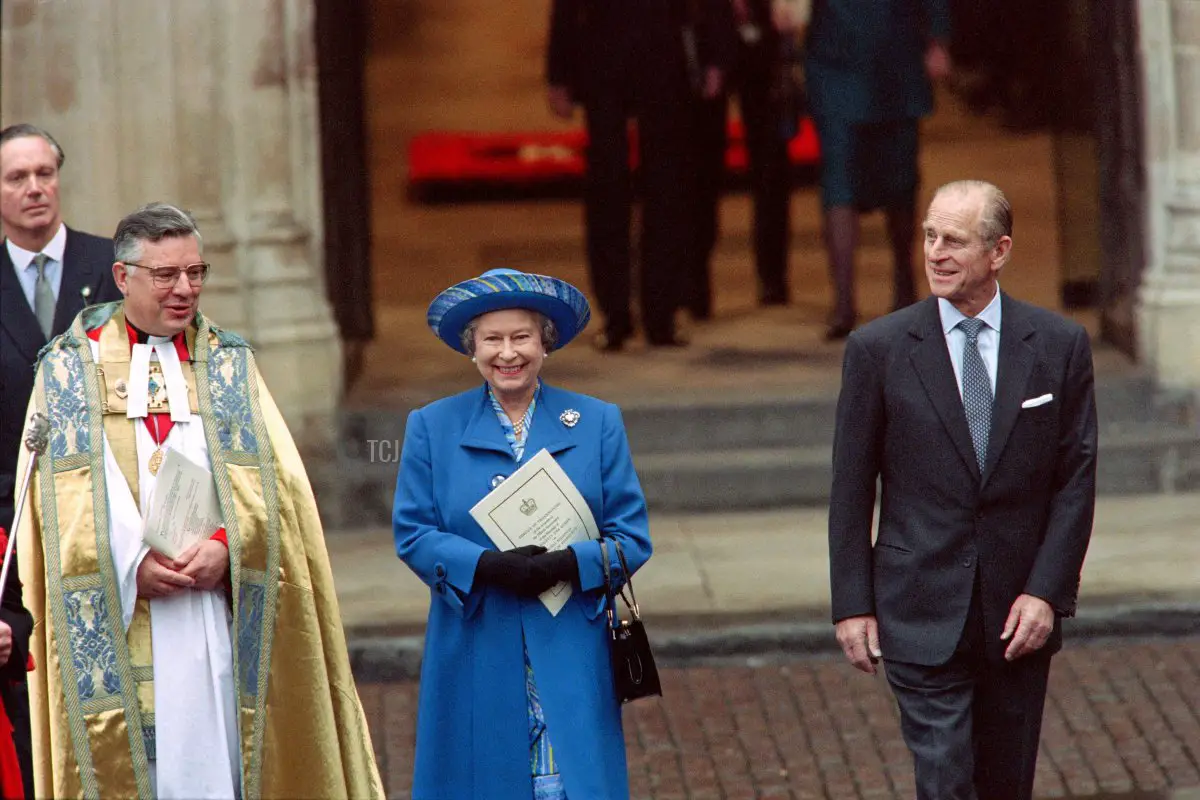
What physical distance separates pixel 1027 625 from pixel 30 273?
336 centimetres

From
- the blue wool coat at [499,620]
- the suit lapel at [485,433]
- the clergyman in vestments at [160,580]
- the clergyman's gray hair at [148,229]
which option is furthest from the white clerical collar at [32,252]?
the suit lapel at [485,433]


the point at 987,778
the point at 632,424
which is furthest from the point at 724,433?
the point at 987,778

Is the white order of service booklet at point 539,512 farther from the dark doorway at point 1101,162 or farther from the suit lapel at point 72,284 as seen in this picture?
the dark doorway at point 1101,162

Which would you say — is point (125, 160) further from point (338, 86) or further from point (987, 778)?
point (987, 778)

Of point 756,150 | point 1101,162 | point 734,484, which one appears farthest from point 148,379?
point 756,150

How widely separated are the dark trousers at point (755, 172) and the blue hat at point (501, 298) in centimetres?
636

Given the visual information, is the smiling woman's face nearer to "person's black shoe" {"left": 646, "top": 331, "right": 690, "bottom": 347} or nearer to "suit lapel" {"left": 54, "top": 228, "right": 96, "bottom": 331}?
"suit lapel" {"left": 54, "top": 228, "right": 96, "bottom": 331}

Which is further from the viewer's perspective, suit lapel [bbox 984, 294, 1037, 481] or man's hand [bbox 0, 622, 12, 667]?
suit lapel [bbox 984, 294, 1037, 481]

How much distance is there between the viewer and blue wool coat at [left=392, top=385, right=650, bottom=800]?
5246 mm

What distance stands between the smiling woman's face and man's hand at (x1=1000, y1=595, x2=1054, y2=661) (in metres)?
1.32

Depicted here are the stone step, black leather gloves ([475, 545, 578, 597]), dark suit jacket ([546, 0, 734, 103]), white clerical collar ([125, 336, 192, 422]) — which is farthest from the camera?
dark suit jacket ([546, 0, 734, 103])

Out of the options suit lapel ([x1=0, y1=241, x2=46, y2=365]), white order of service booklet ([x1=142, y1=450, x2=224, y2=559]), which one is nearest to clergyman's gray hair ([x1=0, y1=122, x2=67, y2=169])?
suit lapel ([x1=0, y1=241, x2=46, y2=365])

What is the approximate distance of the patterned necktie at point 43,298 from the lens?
6680mm

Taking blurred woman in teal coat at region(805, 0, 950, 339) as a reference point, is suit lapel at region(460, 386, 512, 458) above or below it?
below
